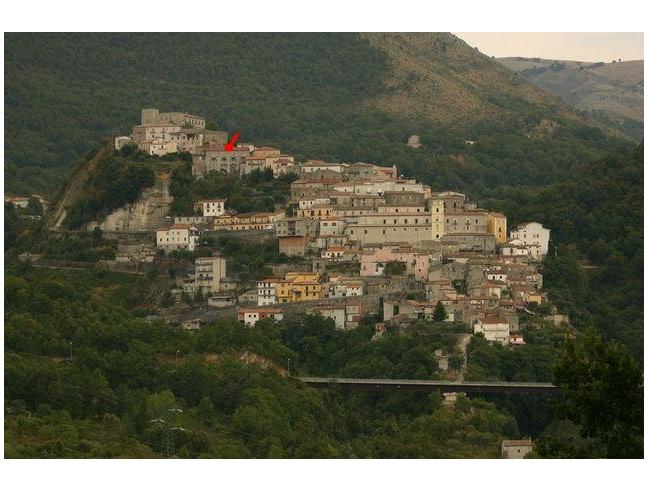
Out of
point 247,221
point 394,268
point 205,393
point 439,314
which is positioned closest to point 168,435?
point 205,393

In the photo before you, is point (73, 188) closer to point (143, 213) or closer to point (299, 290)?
point (143, 213)

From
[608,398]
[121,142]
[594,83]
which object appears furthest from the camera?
[594,83]

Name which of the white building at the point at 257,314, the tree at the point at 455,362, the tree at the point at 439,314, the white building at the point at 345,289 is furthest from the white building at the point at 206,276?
the tree at the point at 455,362

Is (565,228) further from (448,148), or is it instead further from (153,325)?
(448,148)

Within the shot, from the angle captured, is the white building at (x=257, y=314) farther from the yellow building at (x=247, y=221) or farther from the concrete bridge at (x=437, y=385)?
the yellow building at (x=247, y=221)

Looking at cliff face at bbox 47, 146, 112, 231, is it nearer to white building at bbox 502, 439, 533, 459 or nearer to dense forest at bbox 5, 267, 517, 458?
dense forest at bbox 5, 267, 517, 458

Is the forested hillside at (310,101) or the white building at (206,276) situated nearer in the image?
the white building at (206,276)

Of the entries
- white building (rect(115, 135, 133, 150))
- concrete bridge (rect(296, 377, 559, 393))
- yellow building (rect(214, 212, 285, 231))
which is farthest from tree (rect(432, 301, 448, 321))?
white building (rect(115, 135, 133, 150))
